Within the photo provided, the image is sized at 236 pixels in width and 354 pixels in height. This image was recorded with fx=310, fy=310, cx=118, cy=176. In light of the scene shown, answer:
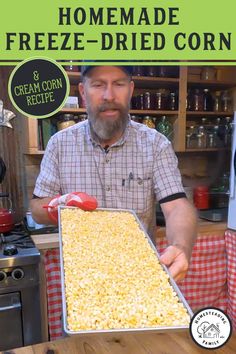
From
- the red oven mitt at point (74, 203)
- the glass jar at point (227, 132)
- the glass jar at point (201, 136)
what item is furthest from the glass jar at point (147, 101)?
the red oven mitt at point (74, 203)

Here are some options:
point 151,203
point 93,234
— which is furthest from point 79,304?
point 151,203

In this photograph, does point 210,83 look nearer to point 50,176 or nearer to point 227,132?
point 227,132

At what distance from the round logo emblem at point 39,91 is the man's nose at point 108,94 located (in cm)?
22

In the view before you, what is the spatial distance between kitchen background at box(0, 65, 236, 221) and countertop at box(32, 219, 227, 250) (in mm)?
235

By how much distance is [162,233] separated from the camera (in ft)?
4.41

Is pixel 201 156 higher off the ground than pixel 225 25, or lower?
lower

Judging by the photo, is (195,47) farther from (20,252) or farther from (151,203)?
(20,252)

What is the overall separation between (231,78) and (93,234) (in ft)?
4.72

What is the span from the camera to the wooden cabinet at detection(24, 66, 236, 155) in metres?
1.39

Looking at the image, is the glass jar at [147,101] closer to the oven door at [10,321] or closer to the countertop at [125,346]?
the oven door at [10,321]

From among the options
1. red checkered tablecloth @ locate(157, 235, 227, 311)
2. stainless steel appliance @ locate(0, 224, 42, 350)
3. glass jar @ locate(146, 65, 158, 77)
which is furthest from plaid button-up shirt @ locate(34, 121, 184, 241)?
glass jar @ locate(146, 65, 158, 77)

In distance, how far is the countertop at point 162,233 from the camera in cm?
117

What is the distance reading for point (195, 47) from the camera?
1.92ft

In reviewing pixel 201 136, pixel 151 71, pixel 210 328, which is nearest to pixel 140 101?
pixel 151 71
